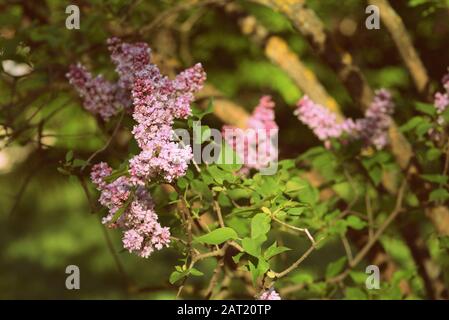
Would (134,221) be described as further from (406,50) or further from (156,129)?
(406,50)

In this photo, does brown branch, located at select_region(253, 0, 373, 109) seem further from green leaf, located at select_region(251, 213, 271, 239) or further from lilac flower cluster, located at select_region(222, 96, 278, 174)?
green leaf, located at select_region(251, 213, 271, 239)

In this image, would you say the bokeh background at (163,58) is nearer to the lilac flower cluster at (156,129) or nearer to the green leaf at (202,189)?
the green leaf at (202,189)

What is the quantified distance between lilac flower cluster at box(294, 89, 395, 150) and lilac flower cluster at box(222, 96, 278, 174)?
405 millimetres

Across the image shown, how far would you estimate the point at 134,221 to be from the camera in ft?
6.98

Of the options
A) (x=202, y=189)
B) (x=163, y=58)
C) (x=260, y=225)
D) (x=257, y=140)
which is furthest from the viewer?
(x=163, y=58)

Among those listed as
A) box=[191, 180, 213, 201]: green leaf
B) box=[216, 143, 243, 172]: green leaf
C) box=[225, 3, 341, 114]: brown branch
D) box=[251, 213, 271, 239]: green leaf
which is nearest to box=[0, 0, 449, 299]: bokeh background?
box=[225, 3, 341, 114]: brown branch

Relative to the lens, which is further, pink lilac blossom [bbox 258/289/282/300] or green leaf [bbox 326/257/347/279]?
green leaf [bbox 326/257/347/279]

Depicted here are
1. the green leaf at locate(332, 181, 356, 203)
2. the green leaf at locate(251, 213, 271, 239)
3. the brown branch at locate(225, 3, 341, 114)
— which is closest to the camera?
the green leaf at locate(251, 213, 271, 239)

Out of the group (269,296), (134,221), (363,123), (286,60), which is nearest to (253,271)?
(269,296)

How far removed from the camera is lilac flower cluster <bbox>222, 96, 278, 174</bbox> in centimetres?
280

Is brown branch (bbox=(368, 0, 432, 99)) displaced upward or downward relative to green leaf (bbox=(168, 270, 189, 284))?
upward

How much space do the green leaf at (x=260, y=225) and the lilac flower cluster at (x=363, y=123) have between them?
1137mm

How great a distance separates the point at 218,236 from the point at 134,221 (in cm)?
25
